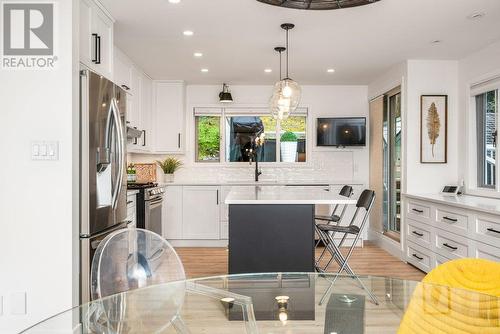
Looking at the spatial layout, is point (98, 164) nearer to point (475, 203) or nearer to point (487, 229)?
point (487, 229)

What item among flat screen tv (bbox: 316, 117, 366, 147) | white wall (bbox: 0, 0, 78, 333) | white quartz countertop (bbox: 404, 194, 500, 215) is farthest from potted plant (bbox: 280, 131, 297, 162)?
white wall (bbox: 0, 0, 78, 333)

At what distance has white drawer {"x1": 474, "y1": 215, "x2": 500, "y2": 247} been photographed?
3.45 meters

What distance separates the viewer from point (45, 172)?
2775 mm

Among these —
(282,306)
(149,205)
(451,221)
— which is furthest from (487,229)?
(149,205)

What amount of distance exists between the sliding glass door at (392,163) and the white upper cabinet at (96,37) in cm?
357

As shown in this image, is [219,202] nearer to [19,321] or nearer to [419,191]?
[419,191]

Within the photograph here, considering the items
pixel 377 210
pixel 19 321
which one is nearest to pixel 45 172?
pixel 19 321

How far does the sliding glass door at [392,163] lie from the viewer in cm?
566

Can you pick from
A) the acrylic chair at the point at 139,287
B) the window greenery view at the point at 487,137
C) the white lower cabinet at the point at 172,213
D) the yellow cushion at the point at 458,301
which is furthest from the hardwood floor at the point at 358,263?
the yellow cushion at the point at 458,301

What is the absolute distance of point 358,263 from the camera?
5.14 metres

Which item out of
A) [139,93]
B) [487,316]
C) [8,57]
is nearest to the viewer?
[487,316]

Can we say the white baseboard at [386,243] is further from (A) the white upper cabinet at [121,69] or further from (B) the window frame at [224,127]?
(A) the white upper cabinet at [121,69]

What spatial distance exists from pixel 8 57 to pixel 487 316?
114 inches

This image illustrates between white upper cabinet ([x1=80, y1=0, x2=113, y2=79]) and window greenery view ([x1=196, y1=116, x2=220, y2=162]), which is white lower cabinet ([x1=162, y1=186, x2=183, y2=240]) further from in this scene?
white upper cabinet ([x1=80, y1=0, x2=113, y2=79])
